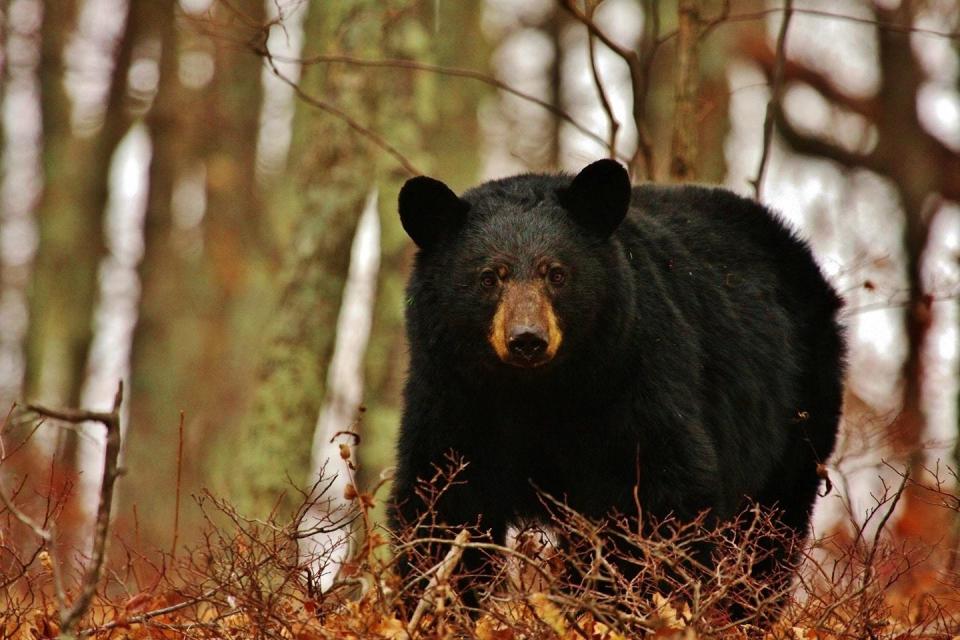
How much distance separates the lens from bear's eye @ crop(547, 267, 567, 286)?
5.46 m

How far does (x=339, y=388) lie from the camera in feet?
51.9

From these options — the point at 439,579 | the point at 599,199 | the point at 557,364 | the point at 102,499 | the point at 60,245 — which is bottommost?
the point at 439,579

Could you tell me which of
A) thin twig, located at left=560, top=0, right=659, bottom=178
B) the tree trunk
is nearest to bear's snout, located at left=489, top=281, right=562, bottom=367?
thin twig, located at left=560, top=0, right=659, bottom=178

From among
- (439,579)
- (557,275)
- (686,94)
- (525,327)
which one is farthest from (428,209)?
(686,94)

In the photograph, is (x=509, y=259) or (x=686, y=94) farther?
(x=686, y=94)

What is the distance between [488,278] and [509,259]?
116 mm

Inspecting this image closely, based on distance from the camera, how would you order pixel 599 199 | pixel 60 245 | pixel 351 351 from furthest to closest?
1. pixel 60 245
2. pixel 351 351
3. pixel 599 199

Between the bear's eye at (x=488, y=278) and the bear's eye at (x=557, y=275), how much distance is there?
219 mm

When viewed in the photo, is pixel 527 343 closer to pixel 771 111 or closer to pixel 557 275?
pixel 557 275

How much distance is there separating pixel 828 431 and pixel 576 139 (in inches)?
515

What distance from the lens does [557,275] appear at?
548cm

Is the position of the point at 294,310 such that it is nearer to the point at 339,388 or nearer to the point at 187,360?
the point at 339,388

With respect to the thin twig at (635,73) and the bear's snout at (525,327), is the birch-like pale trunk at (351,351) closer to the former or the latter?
the thin twig at (635,73)

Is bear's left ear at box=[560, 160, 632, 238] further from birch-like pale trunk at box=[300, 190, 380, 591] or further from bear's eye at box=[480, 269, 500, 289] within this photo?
birch-like pale trunk at box=[300, 190, 380, 591]
